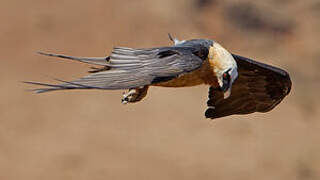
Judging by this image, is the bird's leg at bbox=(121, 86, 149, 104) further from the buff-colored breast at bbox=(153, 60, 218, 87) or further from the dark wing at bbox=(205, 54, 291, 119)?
the dark wing at bbox=(205, 54, 291, 119)

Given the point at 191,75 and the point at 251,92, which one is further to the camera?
the point at 251,92

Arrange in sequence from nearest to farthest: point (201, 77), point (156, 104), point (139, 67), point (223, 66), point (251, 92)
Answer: point (139, 67) → point (223, 66) → point (201, 77) → point (251, 92) → point (156, 104)

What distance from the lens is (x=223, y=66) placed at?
25.5 ft

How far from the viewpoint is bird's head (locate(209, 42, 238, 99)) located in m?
7.59

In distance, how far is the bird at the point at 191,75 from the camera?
6.62m

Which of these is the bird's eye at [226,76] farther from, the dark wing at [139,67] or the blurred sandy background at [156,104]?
the blurred sandy background at [156,104]

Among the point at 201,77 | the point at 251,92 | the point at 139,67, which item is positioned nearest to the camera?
the point at 139,67

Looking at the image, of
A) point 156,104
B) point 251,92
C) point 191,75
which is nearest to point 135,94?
point 191,75

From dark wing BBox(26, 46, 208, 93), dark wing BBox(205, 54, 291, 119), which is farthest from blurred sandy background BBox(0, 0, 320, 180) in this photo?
dark wing BBox(26, 46, 208, 93)

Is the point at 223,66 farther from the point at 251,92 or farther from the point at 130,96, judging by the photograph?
the point at 251,92

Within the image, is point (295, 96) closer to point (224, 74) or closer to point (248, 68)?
point (248, 68)

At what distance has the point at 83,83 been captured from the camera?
6.43 metres

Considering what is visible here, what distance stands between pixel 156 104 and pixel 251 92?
721 cm

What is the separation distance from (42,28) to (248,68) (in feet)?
30.5
